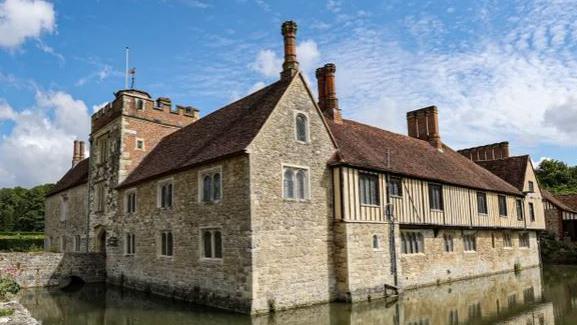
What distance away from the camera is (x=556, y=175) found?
51625mm

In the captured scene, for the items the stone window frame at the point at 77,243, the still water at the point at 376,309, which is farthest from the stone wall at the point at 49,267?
the stone window frame at the point at 77,243

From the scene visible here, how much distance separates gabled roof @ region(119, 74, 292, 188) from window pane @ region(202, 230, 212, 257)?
7.70ft

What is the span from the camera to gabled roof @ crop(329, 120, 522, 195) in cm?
1731

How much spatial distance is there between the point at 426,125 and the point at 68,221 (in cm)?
2184

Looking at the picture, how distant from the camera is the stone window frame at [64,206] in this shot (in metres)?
28.7

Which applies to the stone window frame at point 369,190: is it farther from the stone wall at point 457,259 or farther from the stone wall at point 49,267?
the stone wall at point 49,267

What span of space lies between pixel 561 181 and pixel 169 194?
48.5 metres

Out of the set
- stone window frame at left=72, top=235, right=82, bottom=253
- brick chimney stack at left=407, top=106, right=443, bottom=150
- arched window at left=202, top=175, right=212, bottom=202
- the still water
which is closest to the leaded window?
the still water

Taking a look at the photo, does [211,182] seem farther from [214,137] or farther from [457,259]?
[457,259]

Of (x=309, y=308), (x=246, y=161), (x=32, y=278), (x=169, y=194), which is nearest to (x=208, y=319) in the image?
(x=309, y=308)

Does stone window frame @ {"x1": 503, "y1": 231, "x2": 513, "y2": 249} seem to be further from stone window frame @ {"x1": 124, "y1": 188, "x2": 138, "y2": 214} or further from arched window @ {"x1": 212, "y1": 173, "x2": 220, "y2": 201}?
stone window frame @ {"x1": 124, "y1": 188, "x2": 138, "y2": 214}

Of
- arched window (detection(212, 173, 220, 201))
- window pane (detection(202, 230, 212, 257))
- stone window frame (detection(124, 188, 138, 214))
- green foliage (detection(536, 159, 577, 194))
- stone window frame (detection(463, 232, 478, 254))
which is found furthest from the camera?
green foliage (detection(536, 159, 577, 194))

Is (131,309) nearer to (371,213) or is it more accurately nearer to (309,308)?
(309,308)

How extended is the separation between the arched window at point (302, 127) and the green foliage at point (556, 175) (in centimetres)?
4334
